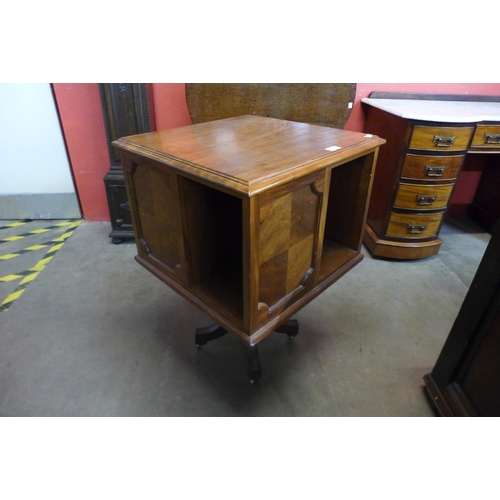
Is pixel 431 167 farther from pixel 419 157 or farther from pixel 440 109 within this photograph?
pixel 440 109

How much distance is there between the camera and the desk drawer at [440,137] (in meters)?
2.04

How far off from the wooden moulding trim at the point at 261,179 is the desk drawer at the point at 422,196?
1.35m

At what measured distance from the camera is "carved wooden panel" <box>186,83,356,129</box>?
2.03 metres

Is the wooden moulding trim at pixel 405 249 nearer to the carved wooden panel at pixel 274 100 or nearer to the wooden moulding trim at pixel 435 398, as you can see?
the carved wooden panel at pixel 274 100

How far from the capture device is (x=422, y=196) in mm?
2254

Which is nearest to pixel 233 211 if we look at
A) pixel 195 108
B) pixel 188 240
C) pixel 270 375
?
pixel 188 240

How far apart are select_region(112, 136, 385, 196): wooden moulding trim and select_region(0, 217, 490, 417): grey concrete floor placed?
106 cm

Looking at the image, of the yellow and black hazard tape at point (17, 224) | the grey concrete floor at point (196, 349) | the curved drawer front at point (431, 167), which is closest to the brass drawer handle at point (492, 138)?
the curved drawer front at point (431, 167)

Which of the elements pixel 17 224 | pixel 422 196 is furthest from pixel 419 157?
pixel 17 224

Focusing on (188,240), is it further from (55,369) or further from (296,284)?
(55,369)

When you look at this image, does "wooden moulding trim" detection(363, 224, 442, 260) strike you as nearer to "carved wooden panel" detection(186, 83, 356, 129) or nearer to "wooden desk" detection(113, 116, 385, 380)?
"carved wooden panel" detection(186, 83, 356, 129)

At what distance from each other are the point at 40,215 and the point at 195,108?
6.47 feet

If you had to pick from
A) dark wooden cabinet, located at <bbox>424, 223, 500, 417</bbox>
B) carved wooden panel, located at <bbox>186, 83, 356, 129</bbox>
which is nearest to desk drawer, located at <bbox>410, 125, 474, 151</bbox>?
carved wooden panel, located at <bbox>186, 83, 356, 129</bbox>

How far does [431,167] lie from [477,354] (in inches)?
52.4
